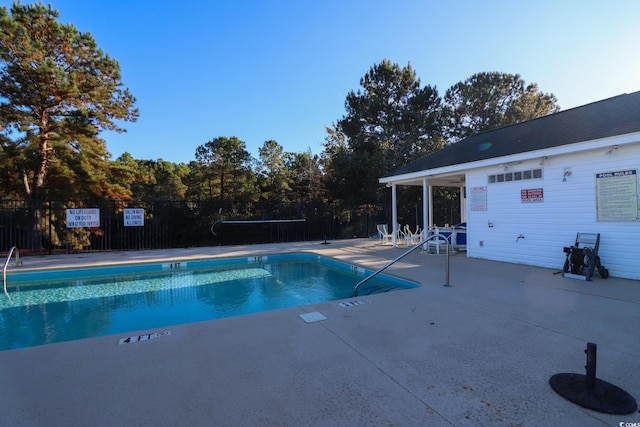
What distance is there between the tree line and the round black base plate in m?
14.8

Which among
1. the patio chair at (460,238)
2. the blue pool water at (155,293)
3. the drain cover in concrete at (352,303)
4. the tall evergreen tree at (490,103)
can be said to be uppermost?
the tall evergreen tree at (490,103)

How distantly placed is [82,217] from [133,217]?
149 centimetres

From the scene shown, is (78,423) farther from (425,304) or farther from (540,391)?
(425,304)

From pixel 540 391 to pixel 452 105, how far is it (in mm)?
24578

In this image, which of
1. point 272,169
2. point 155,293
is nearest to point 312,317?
point 155,293

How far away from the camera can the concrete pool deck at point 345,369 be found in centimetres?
192

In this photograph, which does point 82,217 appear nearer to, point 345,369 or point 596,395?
point 345,369

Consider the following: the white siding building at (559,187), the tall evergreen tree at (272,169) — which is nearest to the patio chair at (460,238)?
the white siding building at (559,187)

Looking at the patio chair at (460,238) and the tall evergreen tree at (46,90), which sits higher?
the tall evergreen tree at (46,90)

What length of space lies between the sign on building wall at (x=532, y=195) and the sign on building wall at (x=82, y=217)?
41.9 feet

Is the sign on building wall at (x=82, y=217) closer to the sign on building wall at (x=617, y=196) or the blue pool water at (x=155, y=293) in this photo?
the blue pool water at (x=155, y=293)

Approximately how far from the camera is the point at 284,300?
6.14 m

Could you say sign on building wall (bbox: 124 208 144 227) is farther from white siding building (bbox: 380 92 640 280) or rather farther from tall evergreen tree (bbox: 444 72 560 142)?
tall evergreen tree (bbox: 444 72 560 142)

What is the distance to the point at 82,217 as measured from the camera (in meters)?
10.4
